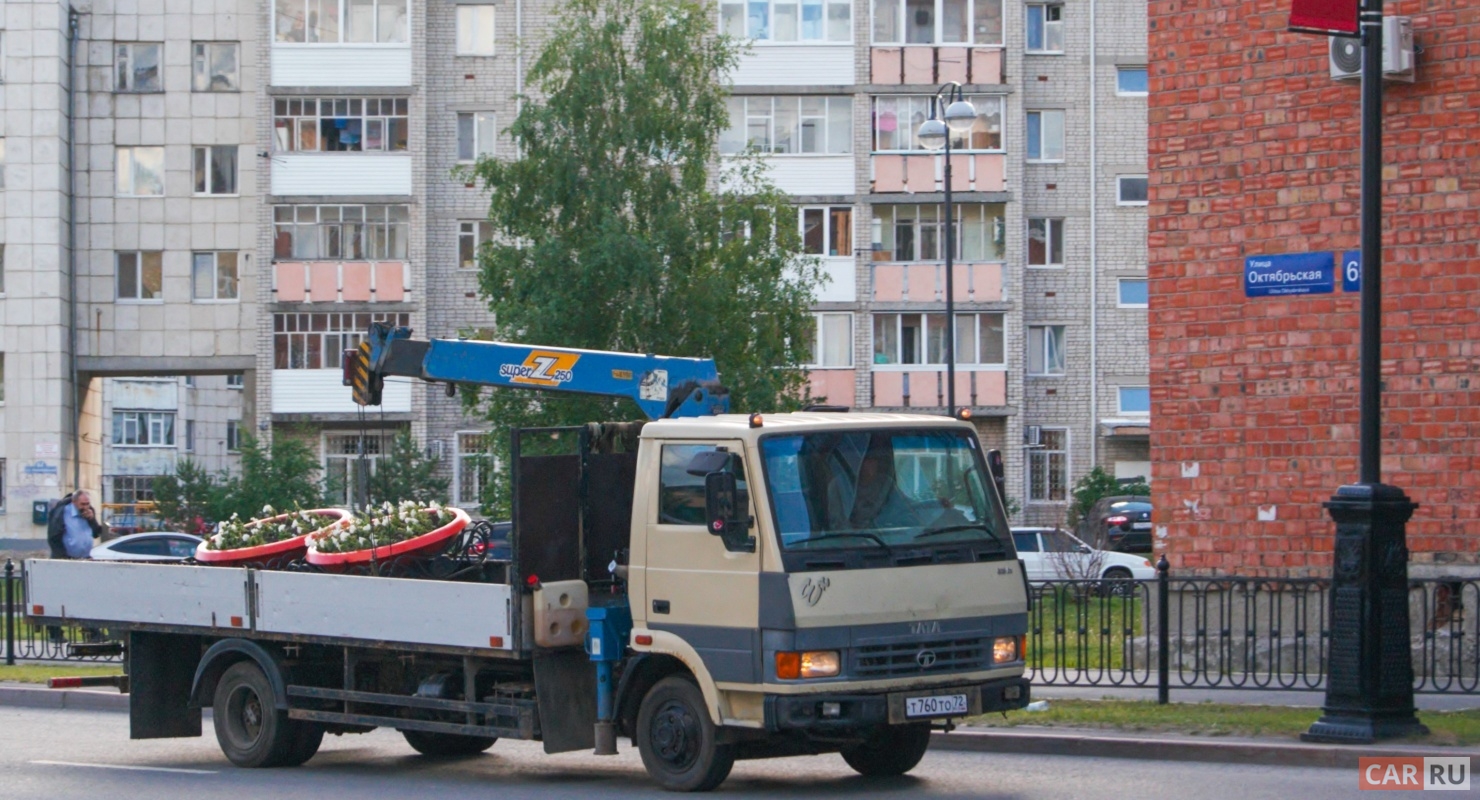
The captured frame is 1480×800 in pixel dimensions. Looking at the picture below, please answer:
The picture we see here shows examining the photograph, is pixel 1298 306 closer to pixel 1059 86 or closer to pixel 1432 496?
pixel 1432 496

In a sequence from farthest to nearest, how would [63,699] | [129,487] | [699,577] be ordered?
[129,487] < [63,699] < [699,577]

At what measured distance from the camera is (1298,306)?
16812 millimetres

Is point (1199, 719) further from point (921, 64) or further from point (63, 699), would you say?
point (921, 64)

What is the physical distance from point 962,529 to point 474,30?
40.1 m

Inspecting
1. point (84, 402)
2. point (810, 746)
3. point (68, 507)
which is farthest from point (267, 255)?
point (810, 746)

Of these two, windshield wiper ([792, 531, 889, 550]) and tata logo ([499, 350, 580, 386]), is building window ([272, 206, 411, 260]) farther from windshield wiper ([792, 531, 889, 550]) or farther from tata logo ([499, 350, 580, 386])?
windshield wiper ([792, 531, 889, 550])

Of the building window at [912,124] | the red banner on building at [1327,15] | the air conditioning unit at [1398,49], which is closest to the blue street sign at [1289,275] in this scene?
the air conditioning unit at [1398,49]

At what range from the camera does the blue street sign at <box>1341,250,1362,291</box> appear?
16484 millimetres

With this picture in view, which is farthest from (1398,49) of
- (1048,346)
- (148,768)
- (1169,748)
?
(1048,346)

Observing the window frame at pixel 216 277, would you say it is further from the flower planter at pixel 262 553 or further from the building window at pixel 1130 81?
the flower planter at pixel 262 553

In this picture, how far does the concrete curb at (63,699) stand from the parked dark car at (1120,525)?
1130 inches

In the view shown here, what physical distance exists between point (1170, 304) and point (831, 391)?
30.0 meters

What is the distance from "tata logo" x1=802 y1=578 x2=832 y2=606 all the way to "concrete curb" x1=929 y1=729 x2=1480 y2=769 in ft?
11.5

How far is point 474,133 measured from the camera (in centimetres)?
4869
